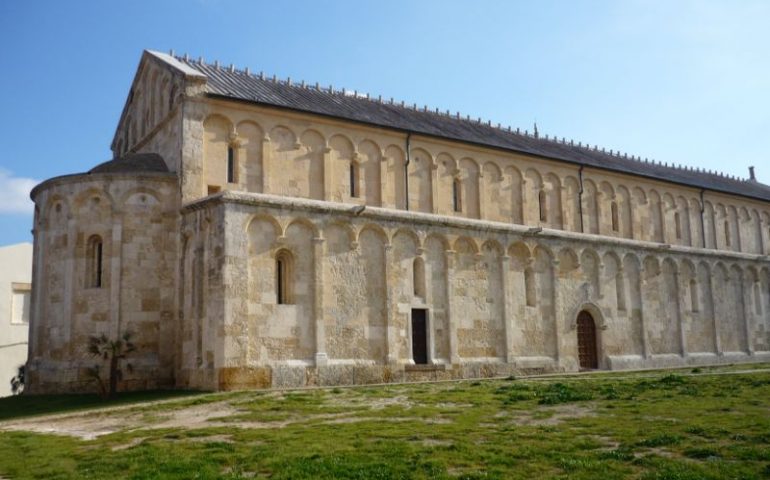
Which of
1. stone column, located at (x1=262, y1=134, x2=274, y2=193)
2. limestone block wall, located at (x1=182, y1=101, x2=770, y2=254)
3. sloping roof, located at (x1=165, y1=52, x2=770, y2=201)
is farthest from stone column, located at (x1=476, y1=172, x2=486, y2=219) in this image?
stone column, located at (x1=262, y1=134, x2=274, y2=193)

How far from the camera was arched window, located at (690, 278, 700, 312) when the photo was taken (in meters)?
39.7

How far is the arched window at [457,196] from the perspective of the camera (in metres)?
36.8

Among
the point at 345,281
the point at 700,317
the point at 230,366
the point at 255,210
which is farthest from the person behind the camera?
the point at 700,317

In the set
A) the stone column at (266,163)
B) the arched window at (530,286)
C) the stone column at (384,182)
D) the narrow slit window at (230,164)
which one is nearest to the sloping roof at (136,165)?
the narrow slit window at (230,164)

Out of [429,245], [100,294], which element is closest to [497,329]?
[429,245]

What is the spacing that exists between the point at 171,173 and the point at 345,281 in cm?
804

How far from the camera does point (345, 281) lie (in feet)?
88.6

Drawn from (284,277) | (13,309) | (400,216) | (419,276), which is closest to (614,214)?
(419,276)

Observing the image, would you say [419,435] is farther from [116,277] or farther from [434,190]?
[434,190]

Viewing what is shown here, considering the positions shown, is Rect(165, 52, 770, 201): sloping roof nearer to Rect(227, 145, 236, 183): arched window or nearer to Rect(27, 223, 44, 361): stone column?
Rect(227, 145, 236, 183): arched window

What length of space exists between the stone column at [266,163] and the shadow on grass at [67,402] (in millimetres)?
9453

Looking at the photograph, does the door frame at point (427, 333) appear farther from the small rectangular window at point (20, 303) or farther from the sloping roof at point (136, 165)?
the small rectangular window at point (20, 303)

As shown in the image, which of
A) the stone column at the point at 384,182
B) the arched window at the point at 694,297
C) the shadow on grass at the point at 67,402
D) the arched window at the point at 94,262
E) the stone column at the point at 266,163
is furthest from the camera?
the arched window at the point at 694,297

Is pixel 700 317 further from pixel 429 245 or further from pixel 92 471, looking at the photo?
pixel 92 471
